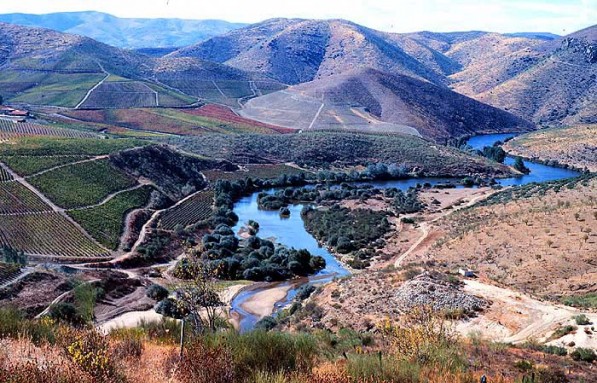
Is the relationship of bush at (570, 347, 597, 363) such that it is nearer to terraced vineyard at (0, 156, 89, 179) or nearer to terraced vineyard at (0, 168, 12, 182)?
terraced vineyard at (0, 168, 12, 182)

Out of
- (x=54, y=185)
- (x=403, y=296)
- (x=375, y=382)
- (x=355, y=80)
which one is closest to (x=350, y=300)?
(x=403, y=296)

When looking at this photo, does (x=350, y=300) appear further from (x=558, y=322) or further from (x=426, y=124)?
(x=426, y=124)

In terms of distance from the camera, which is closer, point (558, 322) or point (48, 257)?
point (558, 322)

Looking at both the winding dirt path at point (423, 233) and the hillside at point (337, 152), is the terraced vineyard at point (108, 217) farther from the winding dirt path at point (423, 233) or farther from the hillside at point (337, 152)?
the hillside at point (337, 152)

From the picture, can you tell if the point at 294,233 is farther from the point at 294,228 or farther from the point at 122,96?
the point at 122,96

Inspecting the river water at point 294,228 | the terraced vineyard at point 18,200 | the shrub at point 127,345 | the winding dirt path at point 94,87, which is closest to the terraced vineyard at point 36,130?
the terraced vineyard at point 18,200

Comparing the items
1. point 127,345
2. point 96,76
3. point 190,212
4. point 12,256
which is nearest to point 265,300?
point 12,256
